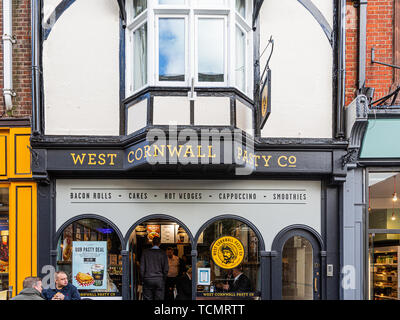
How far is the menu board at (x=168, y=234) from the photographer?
9.98 metres

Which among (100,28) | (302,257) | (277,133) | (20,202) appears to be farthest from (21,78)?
(302,257)

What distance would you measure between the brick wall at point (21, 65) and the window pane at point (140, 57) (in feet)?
7.14

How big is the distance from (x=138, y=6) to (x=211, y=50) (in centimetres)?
176

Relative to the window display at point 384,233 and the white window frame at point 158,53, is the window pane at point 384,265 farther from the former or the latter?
the white window frame at point 158,53

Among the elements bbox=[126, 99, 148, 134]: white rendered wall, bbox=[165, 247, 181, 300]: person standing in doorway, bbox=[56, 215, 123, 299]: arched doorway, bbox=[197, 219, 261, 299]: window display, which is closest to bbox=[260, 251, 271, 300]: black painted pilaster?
bbox=[197, 219, 261, 299]: window display

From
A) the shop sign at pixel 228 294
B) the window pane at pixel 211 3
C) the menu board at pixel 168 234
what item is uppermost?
the window pane at pixel 211 3

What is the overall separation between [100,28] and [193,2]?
6.54ft

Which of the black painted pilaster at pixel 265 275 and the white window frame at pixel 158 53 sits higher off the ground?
the white window frame at pixel 158 53

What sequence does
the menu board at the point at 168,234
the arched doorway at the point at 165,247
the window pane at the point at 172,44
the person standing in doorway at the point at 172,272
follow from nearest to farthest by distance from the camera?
the window pane at the point at 172,44 < the arched doorway at the point at 165,247 < the person standing in doorway at the point at 172,272 < the menu board at the point at 168,234

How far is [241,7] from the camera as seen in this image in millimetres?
8258

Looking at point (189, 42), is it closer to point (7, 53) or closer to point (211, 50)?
point (211, 50)

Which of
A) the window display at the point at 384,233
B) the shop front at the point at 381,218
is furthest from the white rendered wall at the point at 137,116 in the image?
the window display at the point at 384,233

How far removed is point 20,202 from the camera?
26.7 ft

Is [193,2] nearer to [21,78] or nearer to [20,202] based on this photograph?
[21,78]
